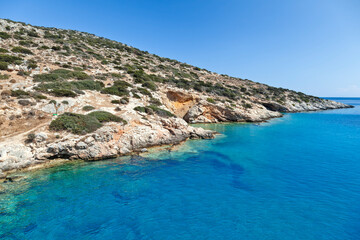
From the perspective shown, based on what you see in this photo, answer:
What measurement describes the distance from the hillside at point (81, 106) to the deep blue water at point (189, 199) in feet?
7.82

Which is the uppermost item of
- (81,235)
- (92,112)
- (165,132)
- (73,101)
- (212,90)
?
(212,90)

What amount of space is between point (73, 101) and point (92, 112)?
3460 millimetres

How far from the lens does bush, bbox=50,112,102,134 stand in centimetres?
1552

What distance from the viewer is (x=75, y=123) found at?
16.1 m

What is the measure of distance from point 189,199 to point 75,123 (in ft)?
41.4

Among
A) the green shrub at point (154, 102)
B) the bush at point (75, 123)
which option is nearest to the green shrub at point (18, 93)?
the bush at point (75, 123)

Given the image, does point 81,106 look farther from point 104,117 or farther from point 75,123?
point 75,123

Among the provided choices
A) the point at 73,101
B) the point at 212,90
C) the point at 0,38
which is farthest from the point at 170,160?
the point at 0,38

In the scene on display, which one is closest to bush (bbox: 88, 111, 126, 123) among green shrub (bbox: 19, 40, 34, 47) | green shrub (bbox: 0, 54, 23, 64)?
green shrub (bbox: 0, 54, 23, 64)

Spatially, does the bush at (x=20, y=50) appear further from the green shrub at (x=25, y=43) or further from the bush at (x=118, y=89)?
the bush at (x=118, y=89)

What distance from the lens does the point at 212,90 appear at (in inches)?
1683

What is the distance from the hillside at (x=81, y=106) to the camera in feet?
47.2

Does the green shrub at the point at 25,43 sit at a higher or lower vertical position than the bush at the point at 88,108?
higher

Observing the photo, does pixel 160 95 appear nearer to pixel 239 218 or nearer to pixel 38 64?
pixel 38 64
